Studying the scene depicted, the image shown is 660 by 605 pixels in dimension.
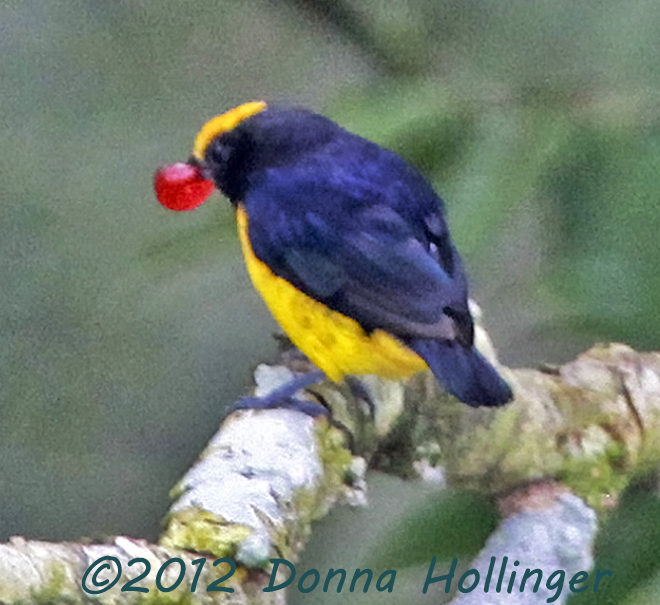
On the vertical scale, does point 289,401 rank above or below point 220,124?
below

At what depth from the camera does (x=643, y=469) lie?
0.61 m

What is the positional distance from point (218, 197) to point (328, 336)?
0.11 meters

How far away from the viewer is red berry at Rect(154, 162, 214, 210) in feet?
1.93

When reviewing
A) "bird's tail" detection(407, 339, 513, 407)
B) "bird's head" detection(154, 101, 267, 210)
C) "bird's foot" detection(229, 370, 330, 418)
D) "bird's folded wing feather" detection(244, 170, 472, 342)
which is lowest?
"bird's foot" detection(229, 370, 330, 418)

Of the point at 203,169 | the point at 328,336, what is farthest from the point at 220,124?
the point at 328,336

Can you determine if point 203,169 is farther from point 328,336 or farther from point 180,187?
point 328,336

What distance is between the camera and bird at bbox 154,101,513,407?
0.53 m

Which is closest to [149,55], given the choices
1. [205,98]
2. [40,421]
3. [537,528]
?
[205,98]

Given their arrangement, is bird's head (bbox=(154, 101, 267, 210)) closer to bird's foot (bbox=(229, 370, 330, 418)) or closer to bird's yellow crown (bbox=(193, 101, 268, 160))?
bird's yellow crown (bbox=(193, 101, 268, 160))

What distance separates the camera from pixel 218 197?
0.59 meters

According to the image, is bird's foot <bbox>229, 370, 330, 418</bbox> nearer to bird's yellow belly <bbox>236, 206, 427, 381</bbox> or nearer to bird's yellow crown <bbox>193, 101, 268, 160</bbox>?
bird's yellow belly <bbox>236, 206, 427, 381</bbox>

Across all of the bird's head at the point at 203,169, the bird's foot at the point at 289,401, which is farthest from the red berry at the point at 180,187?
the bird's foot at the point at 289,401

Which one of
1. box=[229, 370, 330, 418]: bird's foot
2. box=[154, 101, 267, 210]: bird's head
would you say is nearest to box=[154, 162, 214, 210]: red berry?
box=[154, 101, 267, 210]: bird's head

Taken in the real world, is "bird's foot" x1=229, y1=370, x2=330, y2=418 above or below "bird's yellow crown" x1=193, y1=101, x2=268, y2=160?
below
